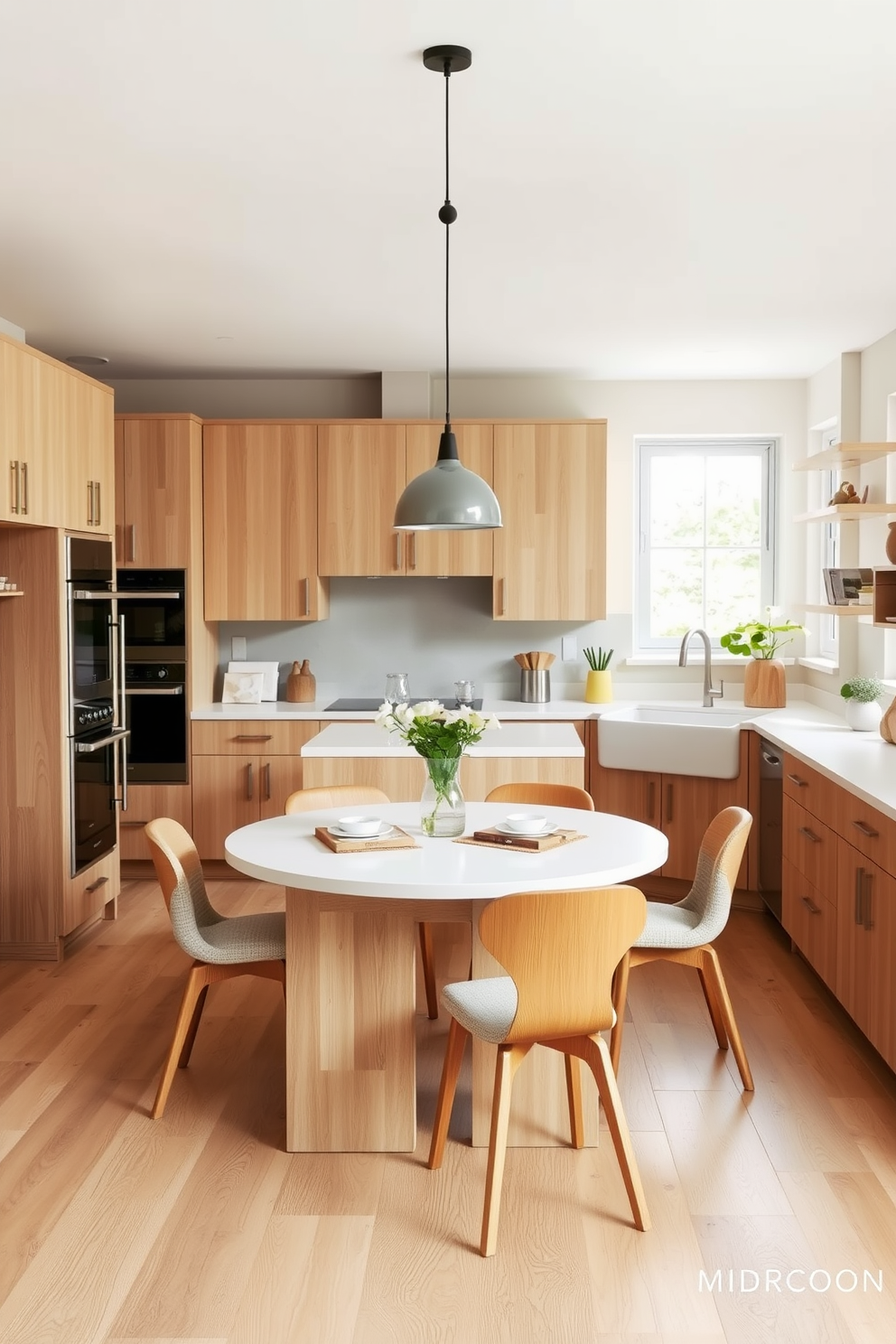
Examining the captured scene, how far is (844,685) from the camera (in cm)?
489

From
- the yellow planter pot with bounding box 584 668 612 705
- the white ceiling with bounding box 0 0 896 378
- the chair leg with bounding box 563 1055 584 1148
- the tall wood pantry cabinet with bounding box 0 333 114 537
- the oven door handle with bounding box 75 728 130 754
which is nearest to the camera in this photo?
the white ceiling with bounding box 0 0 896 378

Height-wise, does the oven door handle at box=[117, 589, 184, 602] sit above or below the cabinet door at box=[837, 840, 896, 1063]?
above

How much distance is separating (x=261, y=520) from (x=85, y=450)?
1299 mm

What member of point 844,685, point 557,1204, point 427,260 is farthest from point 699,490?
point 557,1204

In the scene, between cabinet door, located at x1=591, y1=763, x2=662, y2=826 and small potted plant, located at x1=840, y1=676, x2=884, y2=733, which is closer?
small potted plant, located at x1=840, y1=676, x2=884, y2=733

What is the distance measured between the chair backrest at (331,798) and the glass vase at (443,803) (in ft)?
2.23

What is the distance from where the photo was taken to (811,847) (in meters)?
4.21

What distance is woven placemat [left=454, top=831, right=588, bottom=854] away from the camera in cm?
306

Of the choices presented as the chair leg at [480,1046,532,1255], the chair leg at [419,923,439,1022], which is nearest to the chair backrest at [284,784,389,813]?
the chair leg at [419,923,439,1022]

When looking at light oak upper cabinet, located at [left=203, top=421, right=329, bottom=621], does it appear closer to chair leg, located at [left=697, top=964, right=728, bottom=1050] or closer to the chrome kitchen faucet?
the chrome kitchen faucet

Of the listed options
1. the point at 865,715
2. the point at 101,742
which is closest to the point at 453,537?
the point at 101,742

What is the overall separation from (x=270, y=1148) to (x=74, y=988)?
1.56 m

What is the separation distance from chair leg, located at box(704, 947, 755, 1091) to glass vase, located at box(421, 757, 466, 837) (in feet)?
2.80

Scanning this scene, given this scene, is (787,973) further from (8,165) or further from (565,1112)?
(8,165)
